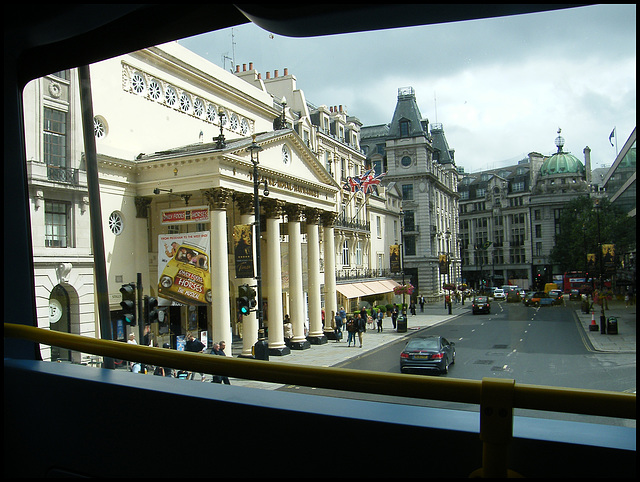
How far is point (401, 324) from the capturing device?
3.48 metres

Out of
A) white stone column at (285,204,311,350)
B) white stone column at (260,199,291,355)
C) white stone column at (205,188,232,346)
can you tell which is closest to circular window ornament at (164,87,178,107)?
white stone column at (205,188,232,346)

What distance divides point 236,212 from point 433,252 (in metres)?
12.7

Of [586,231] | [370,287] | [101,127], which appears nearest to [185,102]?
[101,127]

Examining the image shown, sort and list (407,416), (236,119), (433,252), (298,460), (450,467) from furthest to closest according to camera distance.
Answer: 1. (236,119)
2. (433,252)
3. (298,460)
4. (407,416)
5. (450,467)

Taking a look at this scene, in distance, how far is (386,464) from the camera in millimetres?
1587

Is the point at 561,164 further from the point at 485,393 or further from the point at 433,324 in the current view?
the point at 433,324

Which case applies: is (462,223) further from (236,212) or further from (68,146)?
(236,212)

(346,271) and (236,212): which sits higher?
(236,212)

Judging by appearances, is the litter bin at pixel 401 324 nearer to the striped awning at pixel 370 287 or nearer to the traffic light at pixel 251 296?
the striped awning at pixel 370 287

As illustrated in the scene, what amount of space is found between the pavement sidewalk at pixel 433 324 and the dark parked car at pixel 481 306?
0.06 metres

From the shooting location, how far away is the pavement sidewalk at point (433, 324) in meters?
1.64

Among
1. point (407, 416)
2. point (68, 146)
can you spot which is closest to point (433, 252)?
point (407, 416)

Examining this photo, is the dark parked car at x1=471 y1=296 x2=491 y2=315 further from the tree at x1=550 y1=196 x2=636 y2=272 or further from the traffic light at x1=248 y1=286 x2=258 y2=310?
the traffic light at x1=248 y1=286 x2=258 y2=310

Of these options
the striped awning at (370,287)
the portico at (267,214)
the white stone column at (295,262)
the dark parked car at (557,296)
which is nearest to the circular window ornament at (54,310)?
the striped awning at (370,287)
